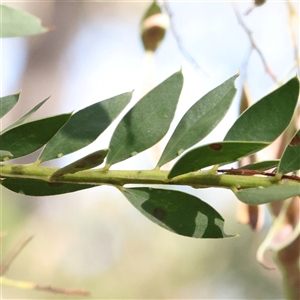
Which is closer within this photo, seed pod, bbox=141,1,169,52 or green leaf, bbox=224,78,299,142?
green leaf, bbox=224,78,299,142

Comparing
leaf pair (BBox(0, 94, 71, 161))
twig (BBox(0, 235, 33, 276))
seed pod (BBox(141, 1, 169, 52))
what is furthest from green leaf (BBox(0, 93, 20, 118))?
seed pod (BBox(141, 1, 169, 52))

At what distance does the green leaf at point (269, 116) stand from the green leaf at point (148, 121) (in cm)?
4

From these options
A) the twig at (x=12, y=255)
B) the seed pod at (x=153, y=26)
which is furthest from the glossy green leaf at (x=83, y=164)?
the seed pod at (x=153, y=26)

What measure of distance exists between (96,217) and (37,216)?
4.2 inches

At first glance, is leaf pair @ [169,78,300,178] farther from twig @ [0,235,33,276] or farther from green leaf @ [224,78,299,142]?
twig @ [0,235,33,276]

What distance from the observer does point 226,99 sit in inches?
→ 8.0

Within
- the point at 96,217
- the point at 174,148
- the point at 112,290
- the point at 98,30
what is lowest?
the point at 112,290

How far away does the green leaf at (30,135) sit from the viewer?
0.19 metres

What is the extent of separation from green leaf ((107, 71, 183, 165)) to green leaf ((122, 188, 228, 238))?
0.09 ft

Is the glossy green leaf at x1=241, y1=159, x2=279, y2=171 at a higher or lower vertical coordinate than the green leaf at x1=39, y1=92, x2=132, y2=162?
lower

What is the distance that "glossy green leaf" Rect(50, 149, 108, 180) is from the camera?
0.18 metres

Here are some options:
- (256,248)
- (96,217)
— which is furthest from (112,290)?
(256,248)

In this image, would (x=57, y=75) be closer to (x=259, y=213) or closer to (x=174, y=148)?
(x=259, y=213)

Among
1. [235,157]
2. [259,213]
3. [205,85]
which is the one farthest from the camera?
[205,85]
